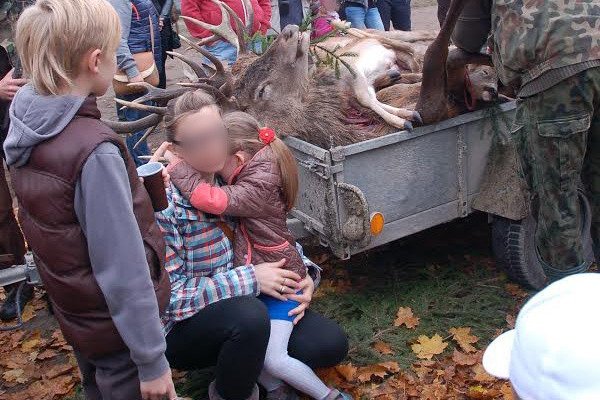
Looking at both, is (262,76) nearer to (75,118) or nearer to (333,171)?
(333,171)

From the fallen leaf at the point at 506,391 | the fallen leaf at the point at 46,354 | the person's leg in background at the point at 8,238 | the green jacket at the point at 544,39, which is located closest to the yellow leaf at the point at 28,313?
the person's leg in background at the point at 8,238

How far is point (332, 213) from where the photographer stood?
12.4ft

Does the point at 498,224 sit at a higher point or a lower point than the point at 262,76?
lower

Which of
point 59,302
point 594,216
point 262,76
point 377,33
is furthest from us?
point 377,33

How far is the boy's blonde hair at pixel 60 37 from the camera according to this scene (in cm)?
219

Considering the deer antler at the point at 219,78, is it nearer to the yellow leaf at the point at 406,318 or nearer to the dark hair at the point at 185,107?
the dark hair at the point at 185,107

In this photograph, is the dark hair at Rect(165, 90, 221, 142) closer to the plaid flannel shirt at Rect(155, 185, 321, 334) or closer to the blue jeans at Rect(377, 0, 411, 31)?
the plaid flannel shirt at Rect(155, 185, 321, 334)

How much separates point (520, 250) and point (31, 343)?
124 inches

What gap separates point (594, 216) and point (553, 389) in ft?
8.09

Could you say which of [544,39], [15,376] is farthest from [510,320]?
[15,376]

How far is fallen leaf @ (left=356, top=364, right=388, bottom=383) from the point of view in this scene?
3.63 metres

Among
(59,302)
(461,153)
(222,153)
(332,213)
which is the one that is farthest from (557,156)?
(59,302)

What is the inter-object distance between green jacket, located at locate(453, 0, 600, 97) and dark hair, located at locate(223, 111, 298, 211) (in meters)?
1.15

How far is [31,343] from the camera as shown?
175 inches
